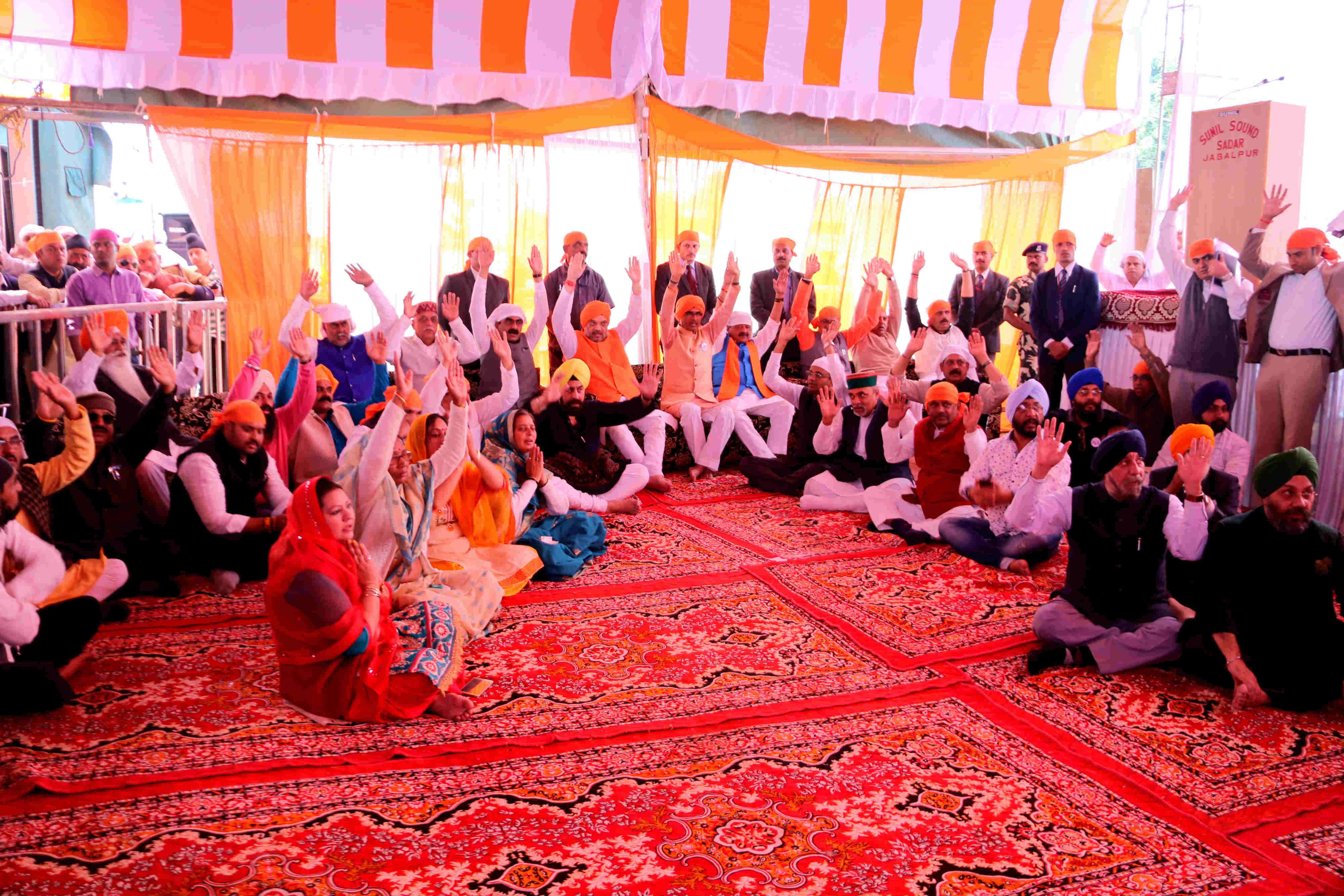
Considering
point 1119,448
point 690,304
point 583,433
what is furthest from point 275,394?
point 1119,448

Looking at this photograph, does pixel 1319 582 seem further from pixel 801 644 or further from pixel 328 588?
pixel 328 588

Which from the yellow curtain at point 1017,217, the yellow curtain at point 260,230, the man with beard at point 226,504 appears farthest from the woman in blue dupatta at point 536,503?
the yellow curtain at point 1017,217

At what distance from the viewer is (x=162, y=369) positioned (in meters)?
4.05

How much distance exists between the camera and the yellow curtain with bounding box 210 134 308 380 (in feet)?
20.4

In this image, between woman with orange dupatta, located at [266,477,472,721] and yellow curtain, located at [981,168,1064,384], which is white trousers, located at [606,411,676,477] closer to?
woman with orange dupatta, located at [266,477,472,721]

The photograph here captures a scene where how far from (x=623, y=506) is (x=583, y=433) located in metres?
0.55

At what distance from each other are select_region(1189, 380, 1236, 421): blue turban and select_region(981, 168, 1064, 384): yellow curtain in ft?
11.5

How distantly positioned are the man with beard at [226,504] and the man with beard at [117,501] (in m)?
0.12

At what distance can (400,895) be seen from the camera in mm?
2102

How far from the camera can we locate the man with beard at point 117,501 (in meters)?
3.84

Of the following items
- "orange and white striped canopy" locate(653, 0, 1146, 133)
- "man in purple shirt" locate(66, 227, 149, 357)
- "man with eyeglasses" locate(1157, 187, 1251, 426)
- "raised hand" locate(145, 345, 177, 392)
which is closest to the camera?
"raised hand" locate(145, 345, 177, 392)

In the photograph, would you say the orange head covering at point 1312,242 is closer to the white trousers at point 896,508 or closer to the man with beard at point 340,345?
the white trousers at point 896,508

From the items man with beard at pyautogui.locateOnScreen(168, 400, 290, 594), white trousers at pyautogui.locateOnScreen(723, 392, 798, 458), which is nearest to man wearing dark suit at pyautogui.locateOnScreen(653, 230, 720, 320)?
white trousers at pyautogui.locateOnScreen(723, 392, 798, 458)

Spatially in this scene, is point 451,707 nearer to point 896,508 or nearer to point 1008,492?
point 1008,492
